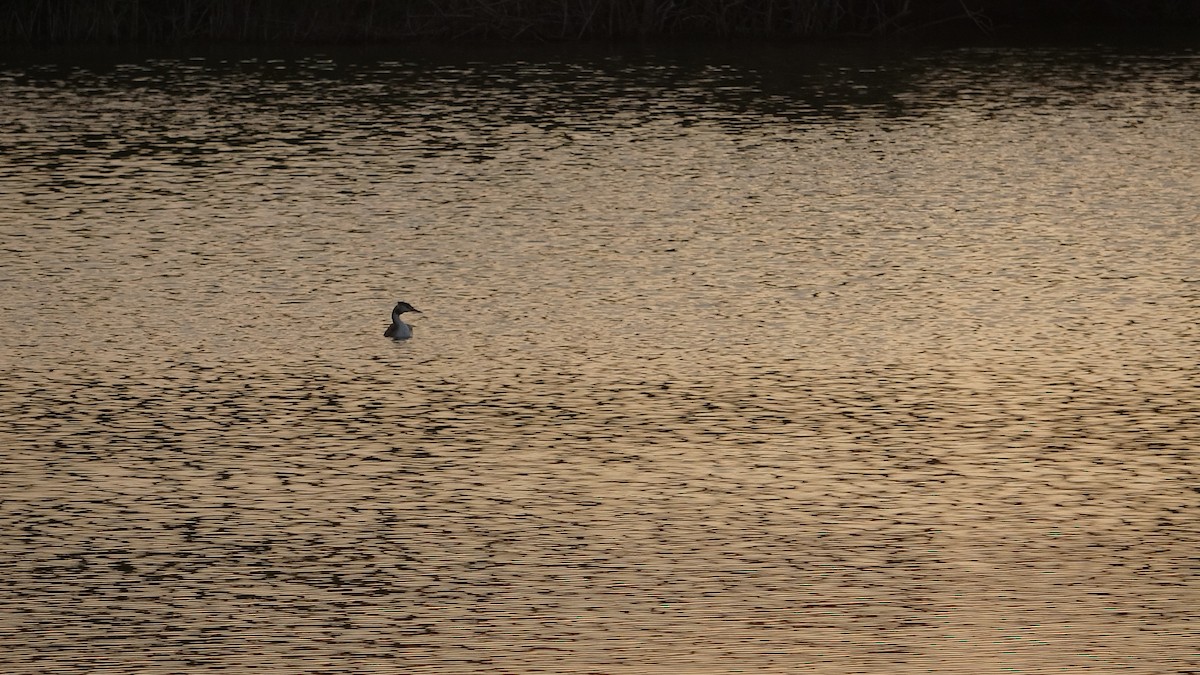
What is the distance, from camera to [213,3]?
22.3 m

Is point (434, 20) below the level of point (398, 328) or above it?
above

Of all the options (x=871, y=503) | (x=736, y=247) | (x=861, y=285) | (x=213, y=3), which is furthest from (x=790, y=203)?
(x=213, y=3)

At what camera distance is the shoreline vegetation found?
22.2m

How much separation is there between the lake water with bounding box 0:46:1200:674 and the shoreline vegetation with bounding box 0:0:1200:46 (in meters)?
5.55

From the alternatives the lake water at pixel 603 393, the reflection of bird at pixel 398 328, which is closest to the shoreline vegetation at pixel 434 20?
the lake water at pixel 603 393

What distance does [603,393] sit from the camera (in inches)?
344

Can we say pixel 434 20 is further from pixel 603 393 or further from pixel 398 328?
pixel 603 393

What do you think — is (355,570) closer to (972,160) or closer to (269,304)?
(269,304)

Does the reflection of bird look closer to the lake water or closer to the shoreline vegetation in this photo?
the lake water

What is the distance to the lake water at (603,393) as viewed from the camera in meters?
6.15

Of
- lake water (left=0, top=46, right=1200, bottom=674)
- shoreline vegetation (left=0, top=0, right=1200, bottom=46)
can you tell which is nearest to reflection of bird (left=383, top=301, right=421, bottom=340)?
lake water (left=0, top=46, right=1200, bottom=674)

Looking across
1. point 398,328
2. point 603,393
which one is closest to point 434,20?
point 398,328

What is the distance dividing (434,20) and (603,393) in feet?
47.4

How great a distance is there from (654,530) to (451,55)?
1470 centimetres
